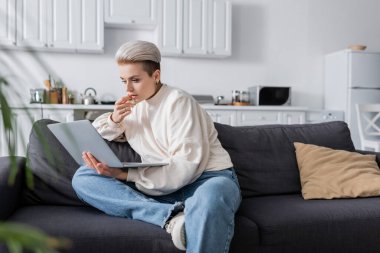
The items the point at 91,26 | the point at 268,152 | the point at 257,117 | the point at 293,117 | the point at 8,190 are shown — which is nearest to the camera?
the point at 8,190

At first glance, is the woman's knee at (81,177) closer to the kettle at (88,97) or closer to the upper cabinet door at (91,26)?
the kettle at (88,97)

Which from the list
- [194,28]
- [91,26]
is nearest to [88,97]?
[91,26]

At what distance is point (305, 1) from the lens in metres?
5.73

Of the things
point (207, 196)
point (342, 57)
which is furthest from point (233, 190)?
point (342, 57)

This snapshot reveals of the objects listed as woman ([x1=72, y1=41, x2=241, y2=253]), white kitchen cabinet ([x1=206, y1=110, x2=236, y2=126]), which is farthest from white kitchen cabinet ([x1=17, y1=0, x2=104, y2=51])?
woman ([x1=72, y1=41, x2=241, y2=253])

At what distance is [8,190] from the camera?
5.31 ft

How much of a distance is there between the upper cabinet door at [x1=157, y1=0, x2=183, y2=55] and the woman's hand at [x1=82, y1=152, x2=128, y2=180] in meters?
3.43

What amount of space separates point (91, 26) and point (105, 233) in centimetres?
371

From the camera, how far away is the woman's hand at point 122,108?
1853 mm

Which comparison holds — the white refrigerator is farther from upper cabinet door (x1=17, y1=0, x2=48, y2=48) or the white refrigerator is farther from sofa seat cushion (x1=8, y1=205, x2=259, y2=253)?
sofa seat cushion (x1=8, y1=205, x2=259, y2=253)

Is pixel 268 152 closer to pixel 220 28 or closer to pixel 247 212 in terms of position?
pixel 247 212

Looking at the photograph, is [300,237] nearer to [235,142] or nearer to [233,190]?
[233,190]

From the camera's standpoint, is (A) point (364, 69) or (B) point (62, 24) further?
(A) point (364, 69)

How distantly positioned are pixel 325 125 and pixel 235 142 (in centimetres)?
58
